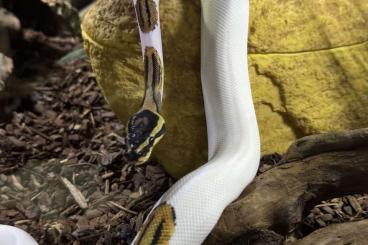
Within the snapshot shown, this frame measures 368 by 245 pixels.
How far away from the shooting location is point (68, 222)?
328 centimetres

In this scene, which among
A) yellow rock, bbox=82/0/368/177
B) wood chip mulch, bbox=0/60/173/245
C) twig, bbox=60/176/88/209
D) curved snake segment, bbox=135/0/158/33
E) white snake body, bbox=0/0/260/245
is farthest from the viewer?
twig, bbox=60/176/88/209

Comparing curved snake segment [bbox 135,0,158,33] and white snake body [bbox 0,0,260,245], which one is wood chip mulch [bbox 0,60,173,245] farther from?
curved snake segment [bbox 135,0,158,33]

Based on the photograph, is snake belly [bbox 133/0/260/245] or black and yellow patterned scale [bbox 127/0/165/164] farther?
black and yellow patterned scale [bbox 127/0/165/164]

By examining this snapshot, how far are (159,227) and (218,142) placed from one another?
2.43ft

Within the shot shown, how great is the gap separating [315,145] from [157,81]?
3.39 ft

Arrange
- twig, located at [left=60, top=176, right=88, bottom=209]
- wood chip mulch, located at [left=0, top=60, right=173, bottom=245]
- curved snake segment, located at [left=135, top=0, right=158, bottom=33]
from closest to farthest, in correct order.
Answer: curved snake segment, located at [left=135, top=0, right=158, bottom=33]
wood chip mulch, located at [left=0, top=60, right=173, bottom=245]
twig, located at [left=60, top=176, right=88, bottom=209]

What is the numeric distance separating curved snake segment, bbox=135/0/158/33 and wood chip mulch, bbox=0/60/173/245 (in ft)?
3.86

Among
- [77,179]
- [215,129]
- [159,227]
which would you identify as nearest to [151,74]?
[215,129]

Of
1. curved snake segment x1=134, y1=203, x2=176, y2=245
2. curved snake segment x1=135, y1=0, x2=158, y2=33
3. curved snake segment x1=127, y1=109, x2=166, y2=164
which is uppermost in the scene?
curved snake segment x1=135, y1=0, x2=158, y2=33

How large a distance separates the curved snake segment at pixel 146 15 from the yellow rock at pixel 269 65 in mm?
114

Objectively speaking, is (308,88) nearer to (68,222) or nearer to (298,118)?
(298,118)

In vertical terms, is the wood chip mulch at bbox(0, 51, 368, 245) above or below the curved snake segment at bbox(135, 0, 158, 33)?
below

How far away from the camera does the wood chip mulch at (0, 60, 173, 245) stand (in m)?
3.24

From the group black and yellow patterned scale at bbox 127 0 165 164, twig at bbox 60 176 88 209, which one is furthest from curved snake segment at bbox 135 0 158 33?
twig at bbox 60 176 88 209
